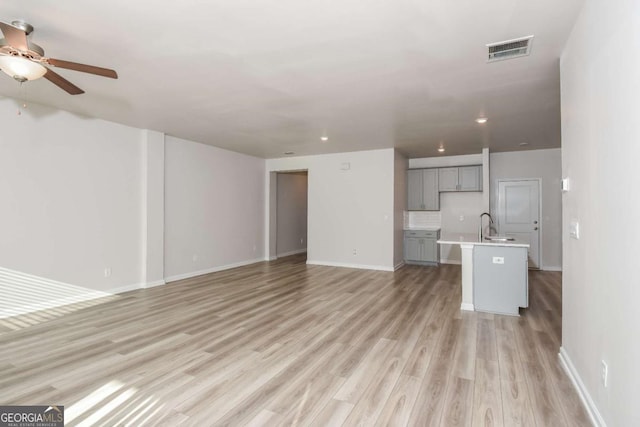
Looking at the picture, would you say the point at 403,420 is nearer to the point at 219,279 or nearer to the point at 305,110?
the point at 305,110

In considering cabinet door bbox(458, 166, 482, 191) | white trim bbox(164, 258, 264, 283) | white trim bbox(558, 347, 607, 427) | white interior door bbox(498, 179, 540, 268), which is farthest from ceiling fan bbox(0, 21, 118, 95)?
white interior door bbox(498, 179, 540, 268)

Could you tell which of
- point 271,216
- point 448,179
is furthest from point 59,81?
point 448,179

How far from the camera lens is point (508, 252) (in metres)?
4.09

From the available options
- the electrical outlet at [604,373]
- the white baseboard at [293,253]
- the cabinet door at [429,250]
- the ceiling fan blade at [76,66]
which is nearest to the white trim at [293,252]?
the white baseboard at [293,253]

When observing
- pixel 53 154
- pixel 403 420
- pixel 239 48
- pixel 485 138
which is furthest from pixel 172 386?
pixel 485 138

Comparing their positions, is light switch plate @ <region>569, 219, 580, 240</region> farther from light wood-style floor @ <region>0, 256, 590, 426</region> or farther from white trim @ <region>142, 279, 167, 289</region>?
white trim @ <region>142, 279, 167, 289</region>

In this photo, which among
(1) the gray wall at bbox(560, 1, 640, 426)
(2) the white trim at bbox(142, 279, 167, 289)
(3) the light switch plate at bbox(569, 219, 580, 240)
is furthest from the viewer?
(2) the white trim at bbox(142, 279, 167, 289)

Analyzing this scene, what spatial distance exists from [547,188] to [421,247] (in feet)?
9.63

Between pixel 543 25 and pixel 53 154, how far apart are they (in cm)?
562

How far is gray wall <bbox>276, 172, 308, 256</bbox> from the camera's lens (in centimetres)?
889

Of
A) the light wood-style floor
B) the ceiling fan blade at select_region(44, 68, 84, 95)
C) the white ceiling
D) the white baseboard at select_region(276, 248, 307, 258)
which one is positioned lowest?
the light wood-style floor

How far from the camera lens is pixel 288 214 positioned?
924 cm

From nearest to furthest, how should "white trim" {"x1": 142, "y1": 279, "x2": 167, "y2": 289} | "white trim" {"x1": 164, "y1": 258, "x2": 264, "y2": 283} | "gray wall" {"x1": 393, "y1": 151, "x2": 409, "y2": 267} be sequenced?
"white trim" {"x1": 142, "y1": 279, "x2": 167, "y2": 289} < "white trim" {"x1": 164, "y1": 258, "x2": 264, "y2": 283} < "gray wall" {"x1": 393, "y1": 151, "x2": 409, "y2": 267}

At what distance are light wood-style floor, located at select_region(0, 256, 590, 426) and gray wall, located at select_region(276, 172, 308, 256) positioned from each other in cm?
426
